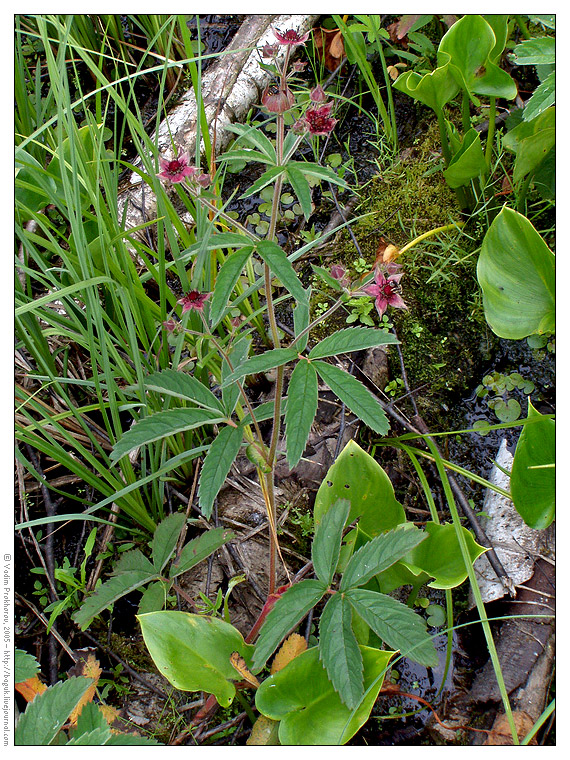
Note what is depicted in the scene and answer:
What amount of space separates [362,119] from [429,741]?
1820 millimetres

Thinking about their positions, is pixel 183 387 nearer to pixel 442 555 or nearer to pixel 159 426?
pixel 159 426

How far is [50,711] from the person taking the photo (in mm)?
806

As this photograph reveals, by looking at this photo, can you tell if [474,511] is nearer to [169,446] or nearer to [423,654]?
[423,654]

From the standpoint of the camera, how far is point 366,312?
4.64 feet

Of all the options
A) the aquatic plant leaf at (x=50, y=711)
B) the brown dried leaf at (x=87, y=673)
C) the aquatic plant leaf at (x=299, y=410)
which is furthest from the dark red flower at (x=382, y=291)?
the brown dried leaf at (x=87, y=673)

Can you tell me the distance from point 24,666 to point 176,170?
0.90 m

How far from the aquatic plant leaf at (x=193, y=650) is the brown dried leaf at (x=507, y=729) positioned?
1.58 ft

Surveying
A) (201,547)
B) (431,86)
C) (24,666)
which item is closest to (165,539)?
(201,547)

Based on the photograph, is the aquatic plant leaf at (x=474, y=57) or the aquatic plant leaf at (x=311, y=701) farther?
the aquatic plant leaf at (x=474, y=57)

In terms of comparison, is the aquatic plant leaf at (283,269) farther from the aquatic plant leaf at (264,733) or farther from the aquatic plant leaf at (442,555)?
the aquatic plant leaf at (264,733)

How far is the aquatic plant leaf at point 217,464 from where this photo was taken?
2.61 feet

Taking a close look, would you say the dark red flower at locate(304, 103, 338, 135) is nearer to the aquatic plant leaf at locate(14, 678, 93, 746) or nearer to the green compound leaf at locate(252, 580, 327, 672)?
the green compound leaf at locate(252, 580, 327, 672)

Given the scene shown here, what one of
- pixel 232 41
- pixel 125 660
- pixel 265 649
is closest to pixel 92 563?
pixel 125 660

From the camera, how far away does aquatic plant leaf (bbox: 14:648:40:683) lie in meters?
0.89
